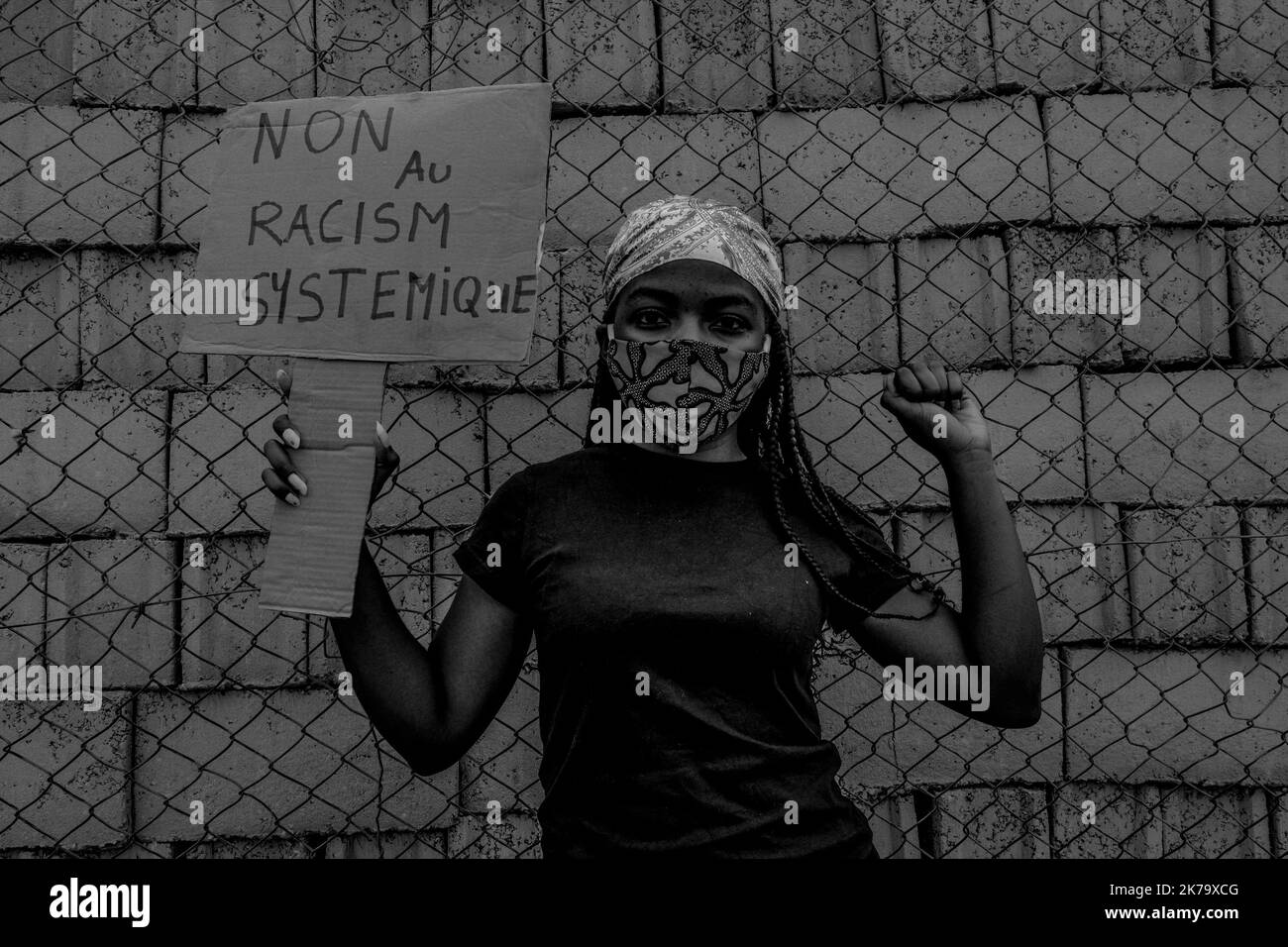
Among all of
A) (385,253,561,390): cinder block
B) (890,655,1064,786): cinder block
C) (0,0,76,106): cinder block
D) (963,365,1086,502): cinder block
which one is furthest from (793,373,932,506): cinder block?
(0,0,76,106): cinder block

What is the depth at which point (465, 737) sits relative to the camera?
5.41 feet

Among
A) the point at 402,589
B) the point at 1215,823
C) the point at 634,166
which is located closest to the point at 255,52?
the point at 634,166

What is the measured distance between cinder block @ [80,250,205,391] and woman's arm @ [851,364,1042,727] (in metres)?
1.75

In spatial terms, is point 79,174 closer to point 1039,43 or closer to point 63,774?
point 63,774

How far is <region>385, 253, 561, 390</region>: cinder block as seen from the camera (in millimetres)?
2512

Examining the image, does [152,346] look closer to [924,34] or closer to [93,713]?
[93,713]

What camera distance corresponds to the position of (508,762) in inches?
97.7

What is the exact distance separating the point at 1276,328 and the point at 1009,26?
106 cm

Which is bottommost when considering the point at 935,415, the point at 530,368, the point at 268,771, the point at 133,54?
the point at 268,771

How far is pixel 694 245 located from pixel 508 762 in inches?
54.7

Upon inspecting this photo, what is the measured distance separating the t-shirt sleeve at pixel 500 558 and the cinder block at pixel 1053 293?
1.58 m

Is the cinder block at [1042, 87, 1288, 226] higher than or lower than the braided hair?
higher

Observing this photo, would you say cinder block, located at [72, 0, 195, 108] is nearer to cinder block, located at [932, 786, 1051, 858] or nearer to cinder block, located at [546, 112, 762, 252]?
cinder block, located at [546, 112, 762, 252]
